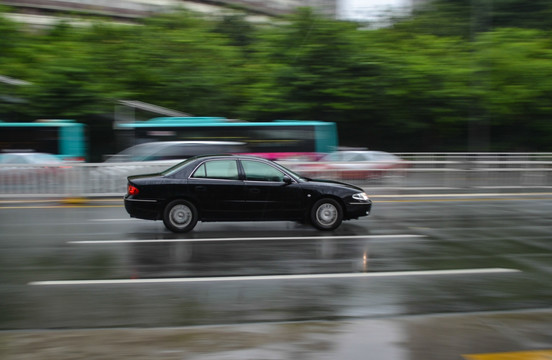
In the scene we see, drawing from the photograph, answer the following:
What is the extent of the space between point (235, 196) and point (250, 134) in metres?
13.3

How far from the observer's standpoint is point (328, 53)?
3042cm

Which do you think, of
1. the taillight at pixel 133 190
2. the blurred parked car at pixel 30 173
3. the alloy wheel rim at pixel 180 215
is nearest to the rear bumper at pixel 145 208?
the taillight at pixel 133 190

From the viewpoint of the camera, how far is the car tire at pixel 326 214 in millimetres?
10047

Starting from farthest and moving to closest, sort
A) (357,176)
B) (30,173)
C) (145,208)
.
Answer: (357,176), (30,173), (145,208)

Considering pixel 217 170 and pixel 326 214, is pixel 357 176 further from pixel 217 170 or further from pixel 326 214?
pixel 217 170

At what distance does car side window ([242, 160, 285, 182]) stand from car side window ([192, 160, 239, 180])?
7.9 inches

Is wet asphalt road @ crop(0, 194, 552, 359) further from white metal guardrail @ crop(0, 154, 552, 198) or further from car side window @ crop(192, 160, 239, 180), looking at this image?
white metal guardrail @ crop(0, 154, 552, 198)

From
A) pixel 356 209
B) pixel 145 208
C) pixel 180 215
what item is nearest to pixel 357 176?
pixel 356 209

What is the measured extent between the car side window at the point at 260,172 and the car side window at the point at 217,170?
0.20 meters

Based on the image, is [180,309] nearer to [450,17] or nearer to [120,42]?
[120,42]

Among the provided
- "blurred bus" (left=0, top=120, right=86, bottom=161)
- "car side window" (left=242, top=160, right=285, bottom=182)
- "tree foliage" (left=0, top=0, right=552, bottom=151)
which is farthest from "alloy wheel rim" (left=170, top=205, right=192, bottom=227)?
"tree foliage" (left=0, top=0, right=552, bottom=151)

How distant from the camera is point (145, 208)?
31.6 ft

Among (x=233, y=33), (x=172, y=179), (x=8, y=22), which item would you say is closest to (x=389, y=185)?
(x=172, y=179)

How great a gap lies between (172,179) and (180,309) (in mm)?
4385
